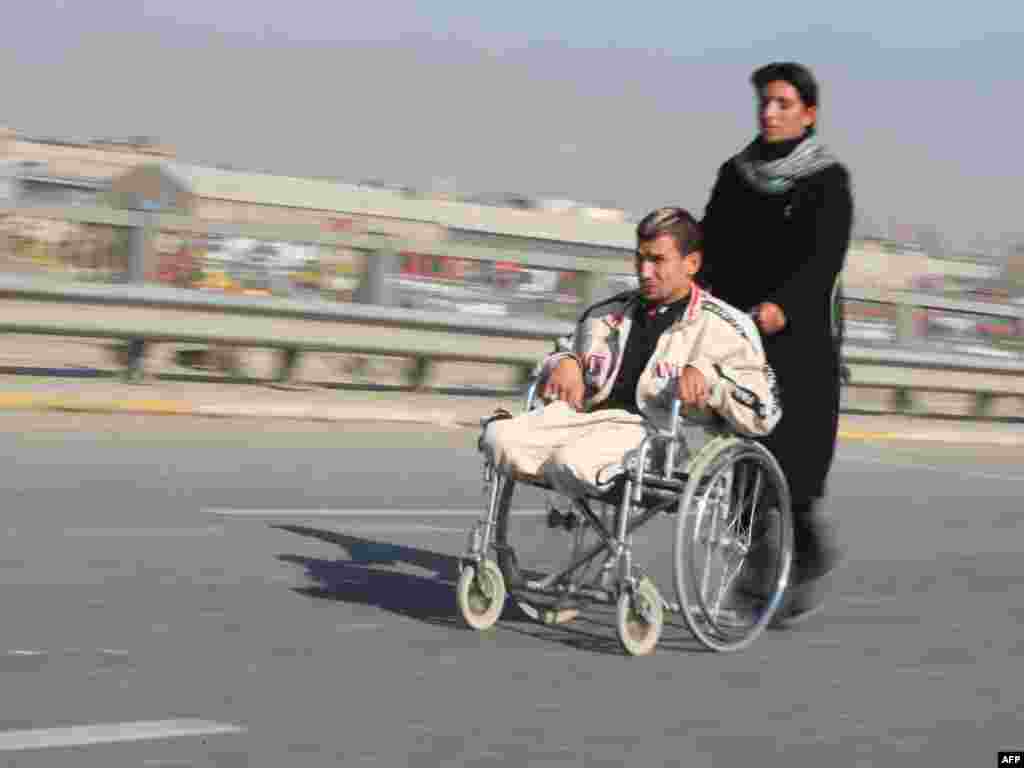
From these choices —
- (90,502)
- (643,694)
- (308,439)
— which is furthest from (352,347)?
(643,694)

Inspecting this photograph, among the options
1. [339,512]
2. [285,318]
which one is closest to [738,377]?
[339,512]

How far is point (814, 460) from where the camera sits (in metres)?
6.77

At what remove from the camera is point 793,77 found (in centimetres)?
A: 665

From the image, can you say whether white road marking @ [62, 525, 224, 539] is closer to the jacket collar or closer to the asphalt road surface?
the asphalt road surface

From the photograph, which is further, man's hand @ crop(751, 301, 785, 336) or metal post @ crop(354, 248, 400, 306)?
metal post @ crop(354, 248, 400, 306)

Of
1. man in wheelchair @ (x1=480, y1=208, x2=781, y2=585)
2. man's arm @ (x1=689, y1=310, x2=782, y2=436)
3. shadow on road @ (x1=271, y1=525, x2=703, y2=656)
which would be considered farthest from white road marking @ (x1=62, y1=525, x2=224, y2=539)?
man's arm @ (x1=689, y1=310, x2=782, y2=436)

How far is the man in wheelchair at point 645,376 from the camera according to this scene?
236 inches

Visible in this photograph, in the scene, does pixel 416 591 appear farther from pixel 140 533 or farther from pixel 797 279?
pixel 797 279

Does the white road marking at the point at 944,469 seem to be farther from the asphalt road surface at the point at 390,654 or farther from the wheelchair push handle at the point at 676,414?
the wheelchair push handle at the point at 676,414

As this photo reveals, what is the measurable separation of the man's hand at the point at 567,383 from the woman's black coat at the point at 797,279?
0.81m

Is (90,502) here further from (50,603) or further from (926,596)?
(926,596)

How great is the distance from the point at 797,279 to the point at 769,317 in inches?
8.6

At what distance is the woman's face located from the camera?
666 cm

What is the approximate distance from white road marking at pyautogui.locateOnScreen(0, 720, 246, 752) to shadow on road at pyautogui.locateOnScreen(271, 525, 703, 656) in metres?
1.75
